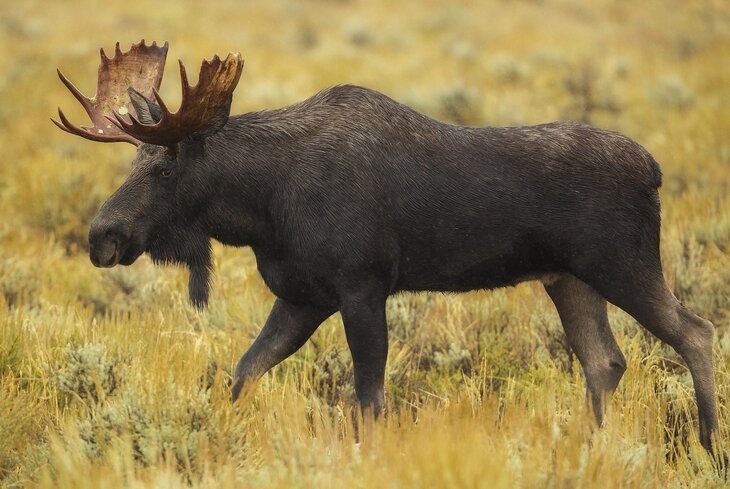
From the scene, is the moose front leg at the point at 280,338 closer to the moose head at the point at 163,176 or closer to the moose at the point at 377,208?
the moose at the point at 377,208

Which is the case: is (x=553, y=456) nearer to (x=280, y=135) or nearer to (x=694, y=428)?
(x=694, y=428)

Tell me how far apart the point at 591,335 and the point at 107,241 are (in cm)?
237

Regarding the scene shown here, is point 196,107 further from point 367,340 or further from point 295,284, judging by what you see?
point 367,340

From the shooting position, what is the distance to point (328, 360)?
598cm

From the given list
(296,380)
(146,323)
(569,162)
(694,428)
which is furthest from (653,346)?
(146,323)

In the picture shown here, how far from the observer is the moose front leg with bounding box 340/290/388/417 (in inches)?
185

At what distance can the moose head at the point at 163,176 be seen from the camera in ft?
15.2

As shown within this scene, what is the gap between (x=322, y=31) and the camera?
959 inches

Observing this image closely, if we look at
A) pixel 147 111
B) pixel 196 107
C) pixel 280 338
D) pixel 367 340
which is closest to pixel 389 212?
pixel 367 340

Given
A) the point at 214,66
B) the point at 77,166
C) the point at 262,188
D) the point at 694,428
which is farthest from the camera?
the point at 77,166

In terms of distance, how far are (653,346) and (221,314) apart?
258 centimetres

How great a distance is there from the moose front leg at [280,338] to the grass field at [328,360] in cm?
11

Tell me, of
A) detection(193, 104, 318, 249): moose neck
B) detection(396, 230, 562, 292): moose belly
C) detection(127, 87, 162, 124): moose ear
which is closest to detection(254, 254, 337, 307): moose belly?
detection(193, 104, 318, 249): moose neck

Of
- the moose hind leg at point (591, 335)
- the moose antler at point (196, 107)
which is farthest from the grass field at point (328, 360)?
the moose antler at point (196, 107)
